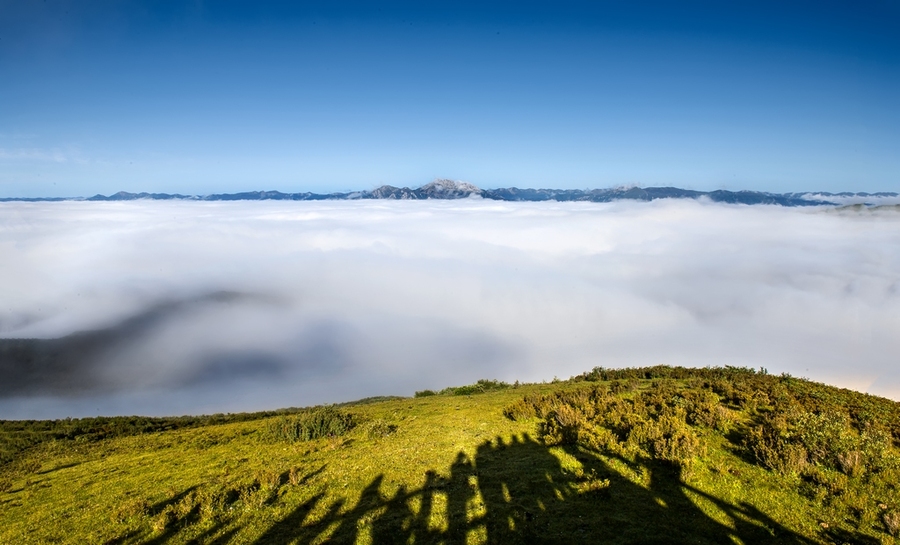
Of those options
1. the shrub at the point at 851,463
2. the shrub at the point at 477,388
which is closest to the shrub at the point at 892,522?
the shrub at the point at 851,463

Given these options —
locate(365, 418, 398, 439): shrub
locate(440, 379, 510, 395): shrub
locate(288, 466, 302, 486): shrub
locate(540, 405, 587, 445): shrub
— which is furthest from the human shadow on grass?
locate(440, 379, 510, 395): shrub

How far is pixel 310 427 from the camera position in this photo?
56.6ft

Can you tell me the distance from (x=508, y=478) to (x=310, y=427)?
9.27m

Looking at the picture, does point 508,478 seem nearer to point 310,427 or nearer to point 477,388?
point 310,427

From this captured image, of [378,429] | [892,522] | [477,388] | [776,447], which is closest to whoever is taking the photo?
[892,522]

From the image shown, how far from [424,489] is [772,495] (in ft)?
28.8

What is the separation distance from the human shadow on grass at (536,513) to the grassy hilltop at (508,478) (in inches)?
1.9

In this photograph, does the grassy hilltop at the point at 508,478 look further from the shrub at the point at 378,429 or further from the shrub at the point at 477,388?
the shrub at the point at 477,388

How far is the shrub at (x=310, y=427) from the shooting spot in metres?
17.0

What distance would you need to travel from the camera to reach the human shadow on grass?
8.92m

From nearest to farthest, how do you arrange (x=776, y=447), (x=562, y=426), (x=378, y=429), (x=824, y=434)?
1. (x=776, y=447)
2. (x=824, y=434)
3. (x=562, y=426)
4. (x=378, y=429)

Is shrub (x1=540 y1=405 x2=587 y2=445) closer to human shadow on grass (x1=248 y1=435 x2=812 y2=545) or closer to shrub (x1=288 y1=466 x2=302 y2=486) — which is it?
human shadow on grass (x1=248 y1=435 x2=812 y2=545)

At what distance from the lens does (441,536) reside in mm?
9062

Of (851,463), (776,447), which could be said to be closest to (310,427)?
(776,447)
